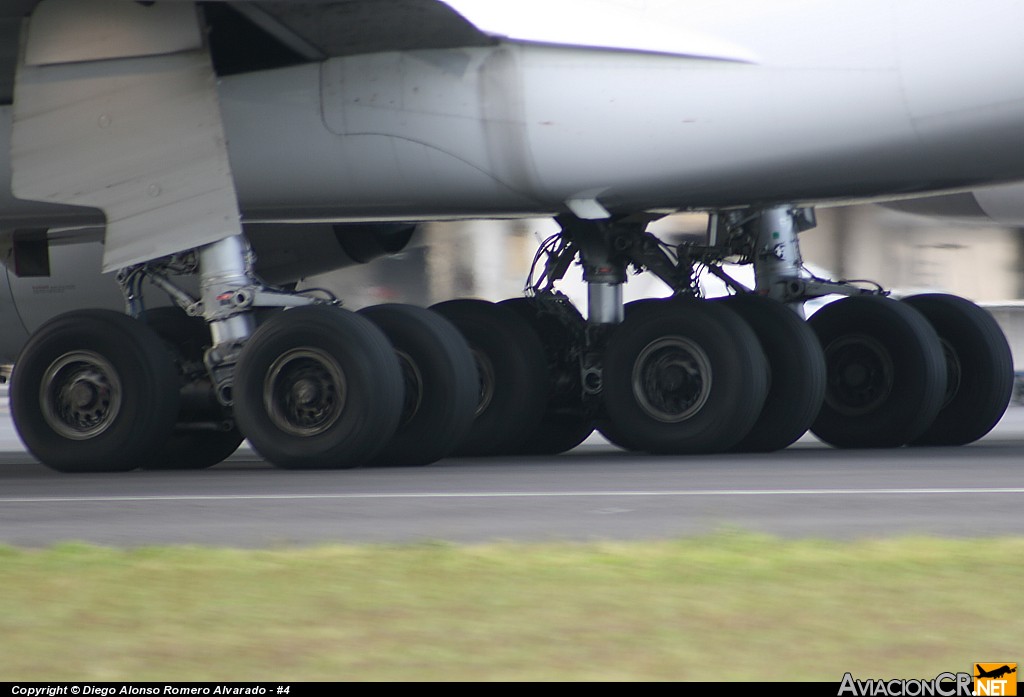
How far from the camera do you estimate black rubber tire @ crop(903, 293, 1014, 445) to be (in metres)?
12.0

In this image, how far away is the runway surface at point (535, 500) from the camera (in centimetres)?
666

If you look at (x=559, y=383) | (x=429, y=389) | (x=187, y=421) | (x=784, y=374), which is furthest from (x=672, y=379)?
(x=187, y=421)

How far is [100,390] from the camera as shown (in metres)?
10.5

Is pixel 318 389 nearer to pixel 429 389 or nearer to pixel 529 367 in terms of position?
pixel 429 389

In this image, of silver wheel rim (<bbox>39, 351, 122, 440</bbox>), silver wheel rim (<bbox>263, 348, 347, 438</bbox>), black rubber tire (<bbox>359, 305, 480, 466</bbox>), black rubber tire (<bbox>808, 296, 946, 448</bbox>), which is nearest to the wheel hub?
black rubber tire (<bbox>808, 296, 946, 448</bbox>)

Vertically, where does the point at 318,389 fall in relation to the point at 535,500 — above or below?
above

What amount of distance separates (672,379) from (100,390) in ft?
11.3

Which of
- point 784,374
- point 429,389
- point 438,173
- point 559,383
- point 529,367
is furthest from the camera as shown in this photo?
point 559,383

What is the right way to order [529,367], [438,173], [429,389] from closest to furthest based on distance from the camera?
[429,389], [438,173], [529,367]

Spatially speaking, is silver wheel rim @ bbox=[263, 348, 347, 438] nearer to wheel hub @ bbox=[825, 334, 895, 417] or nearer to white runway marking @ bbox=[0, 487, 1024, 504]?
white runway marking @ bbox=[0, 487, 1024, 504]

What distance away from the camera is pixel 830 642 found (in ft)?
13.9

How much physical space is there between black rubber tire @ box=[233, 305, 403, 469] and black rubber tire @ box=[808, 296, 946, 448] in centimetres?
353

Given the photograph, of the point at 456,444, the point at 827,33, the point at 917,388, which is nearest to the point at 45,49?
the point at 456,444

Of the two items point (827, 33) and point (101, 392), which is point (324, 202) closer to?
point (101, 392)
